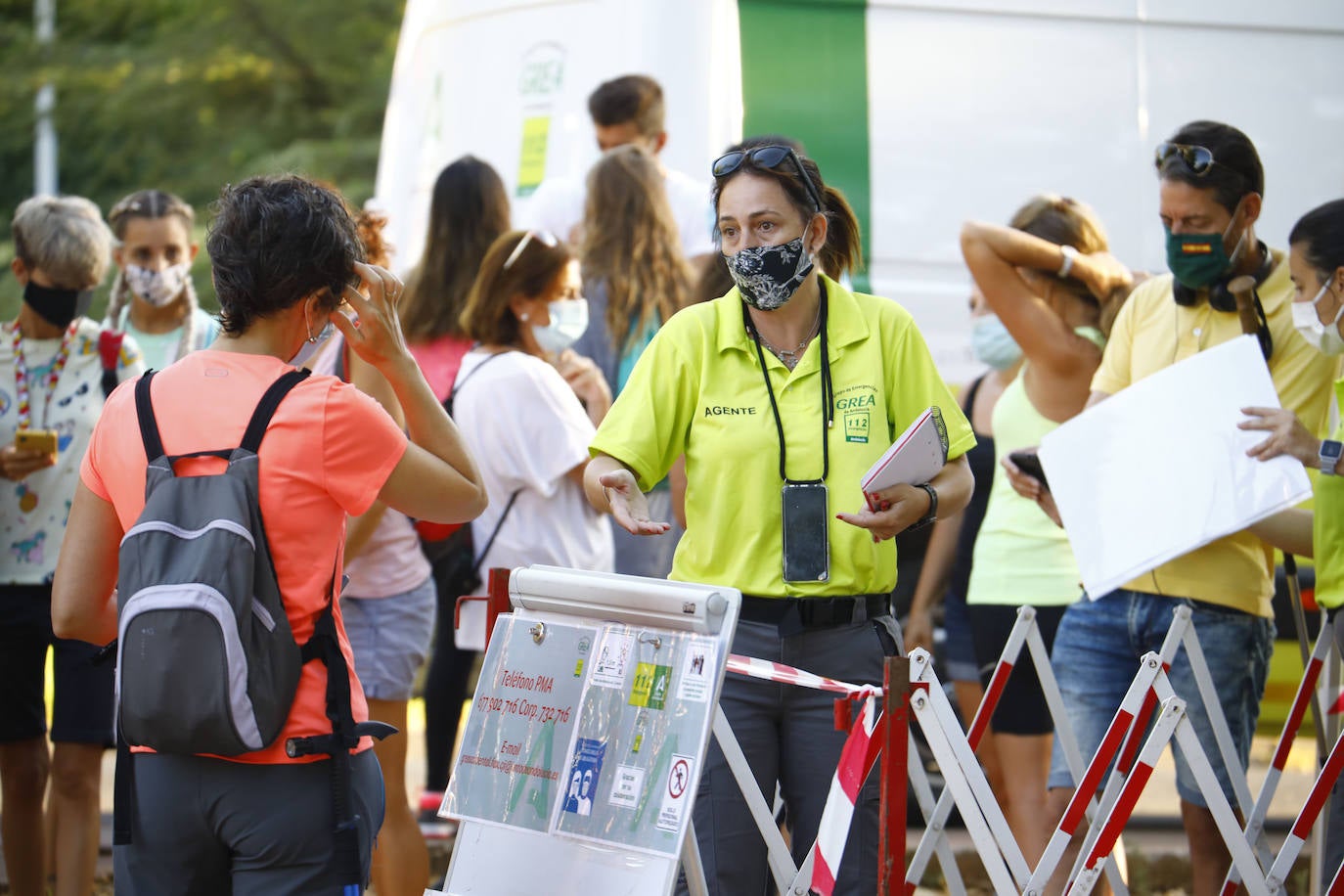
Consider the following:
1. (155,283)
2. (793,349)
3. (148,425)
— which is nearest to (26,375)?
(155,283)

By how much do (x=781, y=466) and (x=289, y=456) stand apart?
994 mm

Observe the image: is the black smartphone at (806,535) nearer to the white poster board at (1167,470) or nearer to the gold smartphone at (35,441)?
the white poster board at (1167,470)

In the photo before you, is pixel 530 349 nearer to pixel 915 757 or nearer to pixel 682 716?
pixel 915 757

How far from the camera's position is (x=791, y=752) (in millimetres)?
3148

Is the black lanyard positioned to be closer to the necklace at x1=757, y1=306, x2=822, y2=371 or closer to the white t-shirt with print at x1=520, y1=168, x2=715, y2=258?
the necklace at x1=757, y1=306, x2=822, y2=371

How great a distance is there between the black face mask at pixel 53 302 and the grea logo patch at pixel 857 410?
2.44 m

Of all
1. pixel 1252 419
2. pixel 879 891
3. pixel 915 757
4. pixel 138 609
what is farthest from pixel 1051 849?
pixel 138 609

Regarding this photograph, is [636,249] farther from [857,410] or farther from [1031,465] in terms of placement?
[857,410]

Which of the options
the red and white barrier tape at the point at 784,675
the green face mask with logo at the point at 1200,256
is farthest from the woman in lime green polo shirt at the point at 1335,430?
the red and white barrier tape at the point at 784,675

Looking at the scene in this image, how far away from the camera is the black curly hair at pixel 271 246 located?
259 cm

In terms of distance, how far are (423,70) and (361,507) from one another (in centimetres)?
432

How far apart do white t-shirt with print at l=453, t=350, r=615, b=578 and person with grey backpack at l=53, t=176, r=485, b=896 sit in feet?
6.00

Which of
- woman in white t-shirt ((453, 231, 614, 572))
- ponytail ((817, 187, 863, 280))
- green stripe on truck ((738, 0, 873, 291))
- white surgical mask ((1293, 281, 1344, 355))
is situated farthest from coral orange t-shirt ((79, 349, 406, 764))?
green stripe on truck ((738, 0, 873, 291))

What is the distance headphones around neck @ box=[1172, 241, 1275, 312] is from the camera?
12.7 ft
